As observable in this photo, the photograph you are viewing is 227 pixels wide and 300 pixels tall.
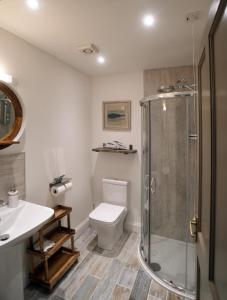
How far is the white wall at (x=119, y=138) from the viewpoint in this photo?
286 cm

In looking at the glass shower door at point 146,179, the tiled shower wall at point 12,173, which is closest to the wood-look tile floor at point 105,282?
the glass shower door at point 146,179

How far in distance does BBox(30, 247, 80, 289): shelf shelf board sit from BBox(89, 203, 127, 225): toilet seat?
48 centimetres

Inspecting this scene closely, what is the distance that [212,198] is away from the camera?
29.4 inches

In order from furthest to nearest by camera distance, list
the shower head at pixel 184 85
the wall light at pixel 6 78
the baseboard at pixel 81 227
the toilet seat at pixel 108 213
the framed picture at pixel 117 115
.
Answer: the framed picture at pixel 117 115
the baseboard at pixel 81 227
the toilet seat at pixel 108 213
the shower head at pixel 184 85
the wall light at pixel 6 78

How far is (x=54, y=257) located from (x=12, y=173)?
1.15 metres

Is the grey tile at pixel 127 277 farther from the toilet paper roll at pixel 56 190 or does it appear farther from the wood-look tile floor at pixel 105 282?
the toilet paper roll at pixel 56 190

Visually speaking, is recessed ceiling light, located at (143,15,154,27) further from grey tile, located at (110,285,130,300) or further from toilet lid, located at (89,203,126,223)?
grey tile, located at (110,285,130,300)

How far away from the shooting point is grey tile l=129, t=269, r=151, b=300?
1.79 metres

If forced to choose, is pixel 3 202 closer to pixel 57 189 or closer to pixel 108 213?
pixel 57 189

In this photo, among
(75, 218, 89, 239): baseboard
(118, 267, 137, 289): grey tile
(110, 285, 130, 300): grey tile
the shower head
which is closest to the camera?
(110, 285, 130, 300): grey tile

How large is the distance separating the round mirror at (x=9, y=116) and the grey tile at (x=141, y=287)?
1.83 m

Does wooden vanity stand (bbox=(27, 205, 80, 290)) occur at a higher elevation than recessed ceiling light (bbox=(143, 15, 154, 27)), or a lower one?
lower

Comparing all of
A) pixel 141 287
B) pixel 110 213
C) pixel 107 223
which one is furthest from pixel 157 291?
pixel 110 213

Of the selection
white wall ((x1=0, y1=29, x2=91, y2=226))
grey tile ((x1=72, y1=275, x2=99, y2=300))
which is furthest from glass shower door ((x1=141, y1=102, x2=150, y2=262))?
white wall ((x1=0, y1=29, x2=91, y2=226))
